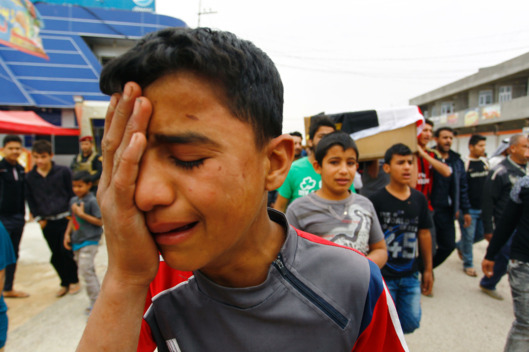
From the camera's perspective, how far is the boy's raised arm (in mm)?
708

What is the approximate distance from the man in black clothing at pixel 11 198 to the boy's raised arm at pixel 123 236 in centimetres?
424

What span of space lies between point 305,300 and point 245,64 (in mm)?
716

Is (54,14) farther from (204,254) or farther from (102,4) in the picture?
(204,254)

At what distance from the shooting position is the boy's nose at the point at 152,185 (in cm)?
71

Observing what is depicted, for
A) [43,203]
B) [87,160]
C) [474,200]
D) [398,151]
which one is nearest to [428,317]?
[398,151]

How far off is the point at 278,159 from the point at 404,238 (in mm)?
2036

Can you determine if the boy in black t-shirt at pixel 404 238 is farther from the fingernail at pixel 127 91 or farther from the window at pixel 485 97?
the window at pixel 485 97

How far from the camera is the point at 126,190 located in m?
0.72

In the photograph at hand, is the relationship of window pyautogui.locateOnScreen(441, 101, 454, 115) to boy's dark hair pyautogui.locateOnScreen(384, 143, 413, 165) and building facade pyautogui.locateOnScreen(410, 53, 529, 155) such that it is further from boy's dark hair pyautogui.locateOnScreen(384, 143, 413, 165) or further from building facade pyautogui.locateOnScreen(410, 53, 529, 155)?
boy's dark hair pyautogui.locateOnScreen(384, 143, 413, 165)

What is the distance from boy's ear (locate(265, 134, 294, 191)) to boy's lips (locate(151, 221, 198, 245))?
0.28 meters

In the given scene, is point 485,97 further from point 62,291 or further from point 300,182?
point 62,291

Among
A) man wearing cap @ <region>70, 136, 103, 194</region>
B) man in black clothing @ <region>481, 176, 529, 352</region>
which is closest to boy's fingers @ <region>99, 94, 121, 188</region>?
man in black clothing @ <region>481, 176, 529, 352</region>

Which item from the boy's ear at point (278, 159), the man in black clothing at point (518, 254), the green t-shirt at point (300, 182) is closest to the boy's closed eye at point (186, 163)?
the boy's ear at point (278, 159)

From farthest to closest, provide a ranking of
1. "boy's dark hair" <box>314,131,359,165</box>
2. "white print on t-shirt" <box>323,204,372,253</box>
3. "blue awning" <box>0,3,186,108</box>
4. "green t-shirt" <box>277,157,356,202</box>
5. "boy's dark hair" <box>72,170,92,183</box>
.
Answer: "blue awning" <box>0,3,186,108</box> < "boy's dark hair" <box>72,170,92,183</box> < "green t-shirt" <box>277,157,356,202</box> < "boy's dark hair" <box>314,131,359,165</box> < "white print on t-shirt" <box>323,204,372,253</box>
